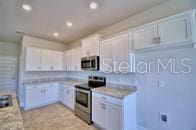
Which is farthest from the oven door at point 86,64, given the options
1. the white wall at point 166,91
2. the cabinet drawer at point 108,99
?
the white wall at point 166,91

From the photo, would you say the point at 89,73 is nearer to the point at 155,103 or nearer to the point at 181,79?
the point at 155,103

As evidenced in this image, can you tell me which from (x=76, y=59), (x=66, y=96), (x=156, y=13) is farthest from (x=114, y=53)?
(x=66, y=96)

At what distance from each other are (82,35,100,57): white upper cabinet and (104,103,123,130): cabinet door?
1614mm

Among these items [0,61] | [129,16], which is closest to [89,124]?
[129,16]

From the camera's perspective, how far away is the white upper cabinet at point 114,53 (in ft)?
8.57

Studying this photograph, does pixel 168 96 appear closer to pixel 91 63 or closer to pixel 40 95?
pixel 91 63

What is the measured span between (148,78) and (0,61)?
21.5 feet

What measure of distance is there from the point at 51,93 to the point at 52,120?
5.32 feet

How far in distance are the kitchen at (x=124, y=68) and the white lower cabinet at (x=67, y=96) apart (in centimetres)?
4

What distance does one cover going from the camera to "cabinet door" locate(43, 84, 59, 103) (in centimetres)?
443

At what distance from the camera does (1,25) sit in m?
3.39

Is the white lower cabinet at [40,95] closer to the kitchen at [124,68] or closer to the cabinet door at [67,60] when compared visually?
the kitchen at [124,68]

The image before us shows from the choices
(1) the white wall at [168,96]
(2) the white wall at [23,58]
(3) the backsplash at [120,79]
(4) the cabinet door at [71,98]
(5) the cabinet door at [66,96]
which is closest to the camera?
(1) the white wall at [168,96]

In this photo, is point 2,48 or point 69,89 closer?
point 69,89
